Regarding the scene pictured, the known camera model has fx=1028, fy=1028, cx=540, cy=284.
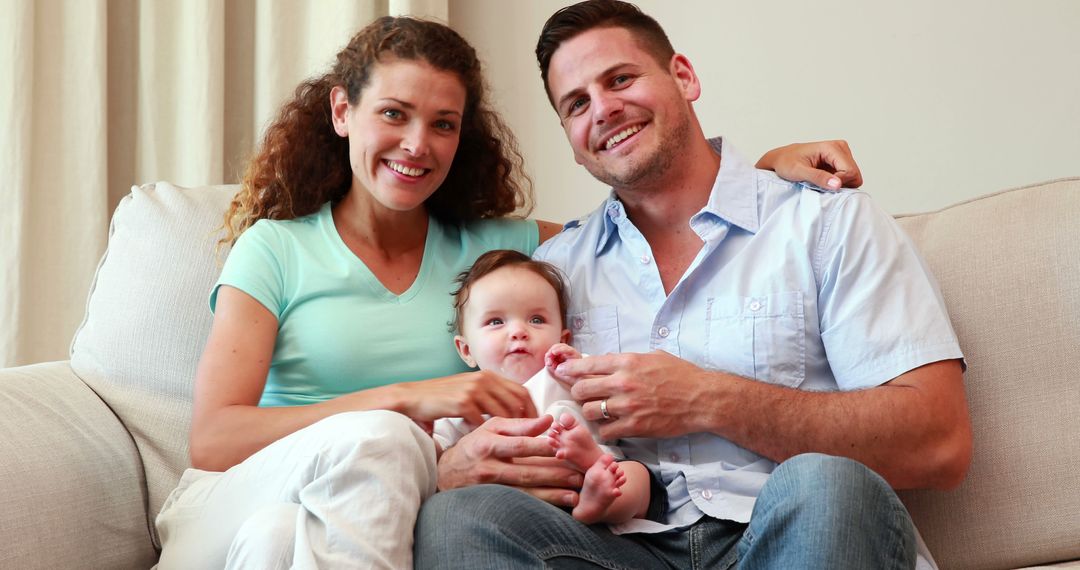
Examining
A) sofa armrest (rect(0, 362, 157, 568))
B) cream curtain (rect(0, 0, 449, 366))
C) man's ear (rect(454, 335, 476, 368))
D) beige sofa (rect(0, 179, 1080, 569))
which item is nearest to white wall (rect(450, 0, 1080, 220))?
beige sofa (rect(0, 179, 1080, 569))

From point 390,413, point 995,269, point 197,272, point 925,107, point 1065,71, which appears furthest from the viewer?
point 925,107

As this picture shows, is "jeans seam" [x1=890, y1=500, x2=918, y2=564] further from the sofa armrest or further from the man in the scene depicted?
the sofa armrest

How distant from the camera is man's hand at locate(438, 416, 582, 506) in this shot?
136 centimetres

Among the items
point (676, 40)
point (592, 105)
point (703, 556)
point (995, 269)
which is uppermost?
point (676, 40)

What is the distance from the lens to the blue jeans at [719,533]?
3.59 ft

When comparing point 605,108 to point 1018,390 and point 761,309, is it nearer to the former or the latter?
point 761,309

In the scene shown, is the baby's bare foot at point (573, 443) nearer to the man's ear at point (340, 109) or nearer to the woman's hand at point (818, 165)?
the woman's hand at point (818, 165)

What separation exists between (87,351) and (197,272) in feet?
0.76

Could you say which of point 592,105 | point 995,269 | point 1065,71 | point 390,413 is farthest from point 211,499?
point 1065,71

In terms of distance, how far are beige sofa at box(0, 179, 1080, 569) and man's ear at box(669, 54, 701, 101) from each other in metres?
0.43

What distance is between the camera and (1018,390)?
151 cm

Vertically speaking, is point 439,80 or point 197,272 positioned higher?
point 439,80

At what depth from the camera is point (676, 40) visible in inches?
97.0

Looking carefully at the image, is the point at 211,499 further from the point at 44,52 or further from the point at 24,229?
the point at 44,52
